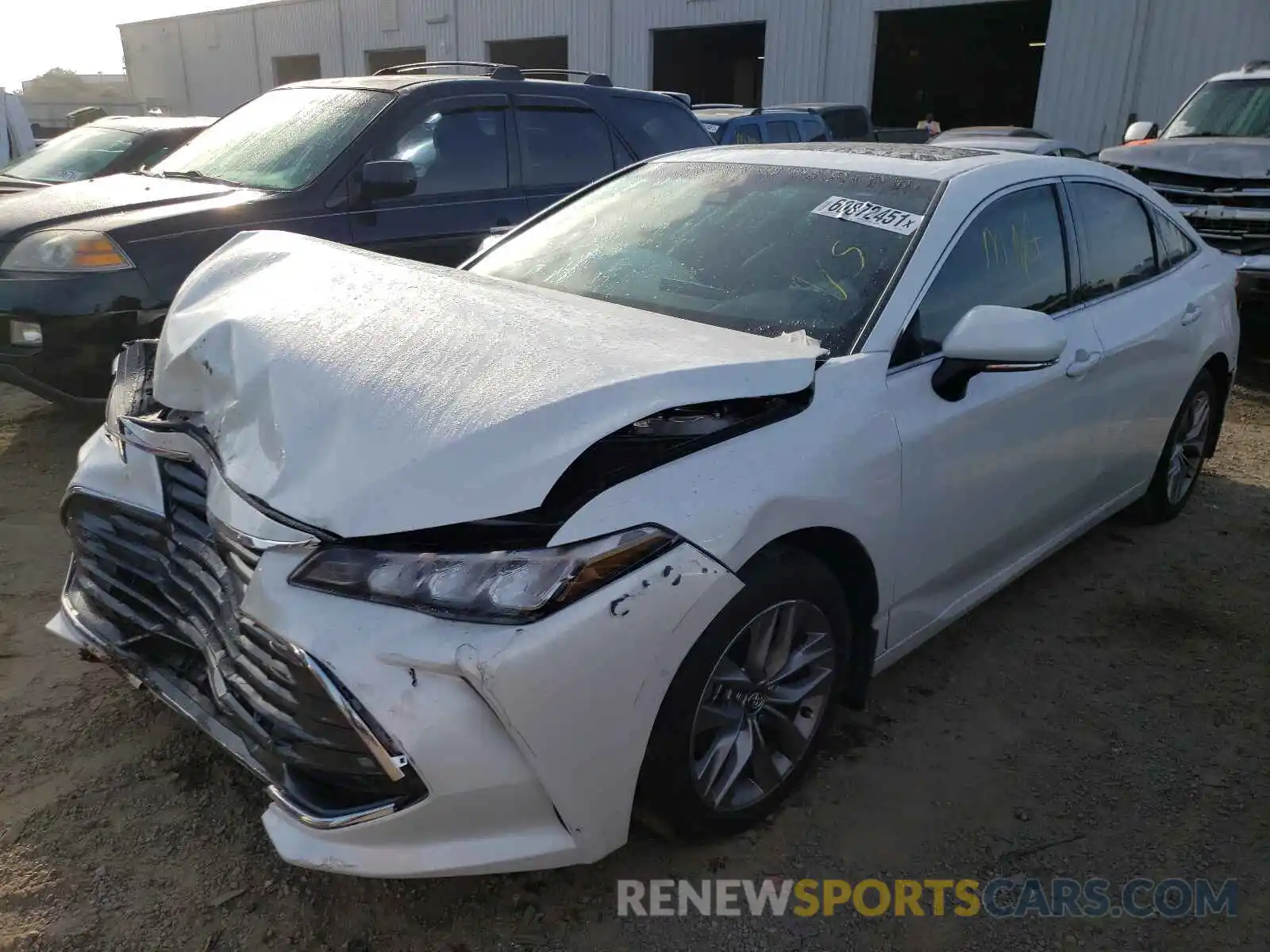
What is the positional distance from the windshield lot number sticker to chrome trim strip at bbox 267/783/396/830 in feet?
6.92

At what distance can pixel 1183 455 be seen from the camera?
15.0 ft

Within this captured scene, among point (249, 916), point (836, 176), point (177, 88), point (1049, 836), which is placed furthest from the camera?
point (177, 88)

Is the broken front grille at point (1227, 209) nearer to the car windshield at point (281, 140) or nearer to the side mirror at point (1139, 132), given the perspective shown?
the side mirror at point (1139, 132)

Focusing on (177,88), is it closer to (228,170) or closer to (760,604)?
(228,170)

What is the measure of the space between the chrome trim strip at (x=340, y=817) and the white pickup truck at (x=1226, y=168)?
7805mm

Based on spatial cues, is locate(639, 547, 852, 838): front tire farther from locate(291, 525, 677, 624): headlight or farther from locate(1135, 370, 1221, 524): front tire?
locate(1135, 370, 1221, 524): front tire

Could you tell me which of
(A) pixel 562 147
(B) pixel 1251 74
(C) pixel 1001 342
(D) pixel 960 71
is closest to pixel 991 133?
(B) pixel 1251 74

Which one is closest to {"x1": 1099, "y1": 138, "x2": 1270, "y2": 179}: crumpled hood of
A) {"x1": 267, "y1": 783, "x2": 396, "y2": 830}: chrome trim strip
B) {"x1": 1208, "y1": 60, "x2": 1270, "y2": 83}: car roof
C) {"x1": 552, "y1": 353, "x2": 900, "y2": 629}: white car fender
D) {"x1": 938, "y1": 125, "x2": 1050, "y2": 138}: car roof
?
{"x1": 1208, "y1": 60, "x2": 1270, "y2": 83}: car roof

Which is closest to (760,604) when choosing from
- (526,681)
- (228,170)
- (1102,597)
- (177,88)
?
(526,681)

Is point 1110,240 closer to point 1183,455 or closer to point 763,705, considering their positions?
point 1183,455

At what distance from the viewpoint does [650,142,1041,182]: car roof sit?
10.3 ft

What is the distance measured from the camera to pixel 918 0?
17750mm

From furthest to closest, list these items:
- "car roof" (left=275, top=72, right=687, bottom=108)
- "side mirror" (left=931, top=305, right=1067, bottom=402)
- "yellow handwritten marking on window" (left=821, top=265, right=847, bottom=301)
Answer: "car roof" (left=275, top=72, right=687, bottom=108) < "yellow handwritten marking on window" (left=821, top=265, right=847, bottom=301) < "side mirror" (left=931, top=305, right=1067, bottom=402)

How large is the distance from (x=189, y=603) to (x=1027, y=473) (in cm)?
252
